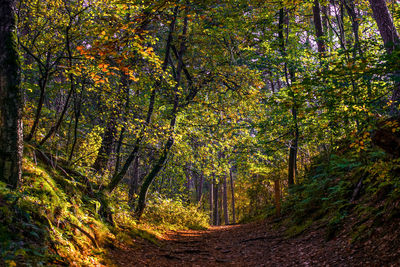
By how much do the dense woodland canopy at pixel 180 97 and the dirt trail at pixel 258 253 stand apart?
106cm

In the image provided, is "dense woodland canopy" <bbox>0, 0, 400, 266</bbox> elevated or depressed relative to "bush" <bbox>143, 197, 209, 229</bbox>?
elevated

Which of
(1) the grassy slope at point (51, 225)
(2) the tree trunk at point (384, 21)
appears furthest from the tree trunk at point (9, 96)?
(2) the tree trunk at point (384, 21)

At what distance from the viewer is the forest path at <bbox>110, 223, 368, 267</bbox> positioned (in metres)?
4.98

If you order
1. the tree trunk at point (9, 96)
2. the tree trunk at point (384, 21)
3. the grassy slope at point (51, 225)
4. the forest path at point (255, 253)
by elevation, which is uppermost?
the tree trunk at point (384, 21)

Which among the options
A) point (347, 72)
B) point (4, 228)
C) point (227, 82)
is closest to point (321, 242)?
point (347, 72)

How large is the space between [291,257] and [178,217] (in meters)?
9.22

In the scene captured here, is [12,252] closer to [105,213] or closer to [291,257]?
[105,213]

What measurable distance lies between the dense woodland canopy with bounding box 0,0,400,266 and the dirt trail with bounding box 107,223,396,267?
1.06 m

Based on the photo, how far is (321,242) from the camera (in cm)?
594

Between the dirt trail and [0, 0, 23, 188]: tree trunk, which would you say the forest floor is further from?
[0, 0, 23, 188]: tree trunk

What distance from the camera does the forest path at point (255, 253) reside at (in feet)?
16.3

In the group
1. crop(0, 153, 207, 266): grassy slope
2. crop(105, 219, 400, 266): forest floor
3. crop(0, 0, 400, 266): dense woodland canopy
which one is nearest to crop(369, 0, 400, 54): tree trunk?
crop(0, 0, 400, 266): dense woodland canopy

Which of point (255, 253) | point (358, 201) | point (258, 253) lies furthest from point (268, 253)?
point (358, 201)

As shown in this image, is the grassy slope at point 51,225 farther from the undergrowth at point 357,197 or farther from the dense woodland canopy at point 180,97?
the undergrowth at point 357,197
